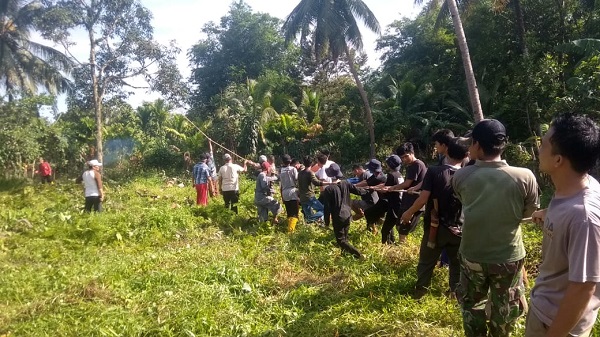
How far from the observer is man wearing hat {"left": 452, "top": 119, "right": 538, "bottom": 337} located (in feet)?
8.75

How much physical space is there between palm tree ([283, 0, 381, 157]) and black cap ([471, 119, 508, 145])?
563 inches

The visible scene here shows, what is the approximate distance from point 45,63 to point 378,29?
15.9m

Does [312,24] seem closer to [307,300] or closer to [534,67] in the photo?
[534,67]

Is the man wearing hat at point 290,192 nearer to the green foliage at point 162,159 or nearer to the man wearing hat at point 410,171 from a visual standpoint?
the man wearing hat at point 410,171

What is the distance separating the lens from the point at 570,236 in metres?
1.62

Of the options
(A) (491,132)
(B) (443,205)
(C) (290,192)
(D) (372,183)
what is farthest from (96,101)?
(A) (491,132)

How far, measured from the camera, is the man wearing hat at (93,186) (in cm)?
849

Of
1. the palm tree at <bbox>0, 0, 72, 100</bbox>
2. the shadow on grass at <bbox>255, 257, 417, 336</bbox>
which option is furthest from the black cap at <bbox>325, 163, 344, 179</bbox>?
the palm tree at <bbox>0, 0, 72, 100</bbox>

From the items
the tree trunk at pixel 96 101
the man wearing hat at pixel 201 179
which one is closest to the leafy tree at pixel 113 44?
the tree trunk at pixel 96 101

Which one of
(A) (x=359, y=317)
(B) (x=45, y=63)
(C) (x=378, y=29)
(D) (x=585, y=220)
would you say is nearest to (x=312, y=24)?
(C) (x=378, y=29)

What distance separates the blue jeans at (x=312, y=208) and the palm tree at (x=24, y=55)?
675 inches

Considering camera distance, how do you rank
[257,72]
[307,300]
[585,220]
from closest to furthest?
[585,220], [307,300], [257,72]

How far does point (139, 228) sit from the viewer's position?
793 cm

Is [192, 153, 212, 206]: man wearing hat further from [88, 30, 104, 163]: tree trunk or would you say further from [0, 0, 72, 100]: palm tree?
[0, 0, 72, 100]: palm tree
